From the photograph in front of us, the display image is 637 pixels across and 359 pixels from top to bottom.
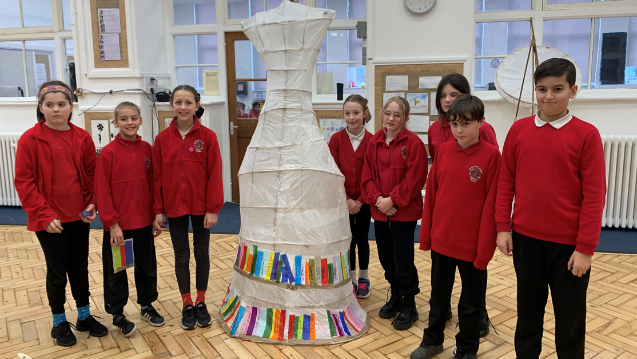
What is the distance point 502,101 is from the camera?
438 centimetres

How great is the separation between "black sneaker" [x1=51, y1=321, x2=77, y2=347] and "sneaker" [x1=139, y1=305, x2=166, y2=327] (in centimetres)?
36

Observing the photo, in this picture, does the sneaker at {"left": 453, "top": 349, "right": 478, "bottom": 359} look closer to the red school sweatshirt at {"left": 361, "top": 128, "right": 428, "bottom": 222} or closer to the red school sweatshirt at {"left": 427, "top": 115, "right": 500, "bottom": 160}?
the red school sweatshirt at {"left": 361, "top": 128, "right": 428, "bottom": 222}

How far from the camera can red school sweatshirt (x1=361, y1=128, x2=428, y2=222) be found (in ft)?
7.70

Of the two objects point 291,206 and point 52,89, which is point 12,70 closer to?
point 52,89

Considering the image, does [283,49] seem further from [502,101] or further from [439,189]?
[502,101]

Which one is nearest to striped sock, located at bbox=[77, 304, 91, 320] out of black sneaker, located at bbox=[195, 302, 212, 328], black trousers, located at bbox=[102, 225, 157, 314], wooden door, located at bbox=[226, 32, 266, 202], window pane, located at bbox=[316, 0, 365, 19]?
black trousers, located at bbox=[102, 225, 157, 314]

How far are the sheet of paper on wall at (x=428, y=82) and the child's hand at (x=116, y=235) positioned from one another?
10.0 feet

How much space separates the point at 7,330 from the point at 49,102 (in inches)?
49.9

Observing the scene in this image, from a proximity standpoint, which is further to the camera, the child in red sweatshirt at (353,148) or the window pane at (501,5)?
the window pane at (501,5)

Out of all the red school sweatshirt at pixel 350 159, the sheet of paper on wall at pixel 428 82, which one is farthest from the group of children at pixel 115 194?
the sheet of paper on wall at pixel 428 82

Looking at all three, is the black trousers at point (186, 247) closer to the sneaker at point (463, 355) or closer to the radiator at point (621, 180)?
the sneaker at point (463, 355)

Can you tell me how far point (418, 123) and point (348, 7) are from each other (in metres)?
1.46

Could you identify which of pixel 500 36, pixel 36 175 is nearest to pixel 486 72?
pixel 500 36

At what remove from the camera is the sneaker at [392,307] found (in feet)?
8.58
